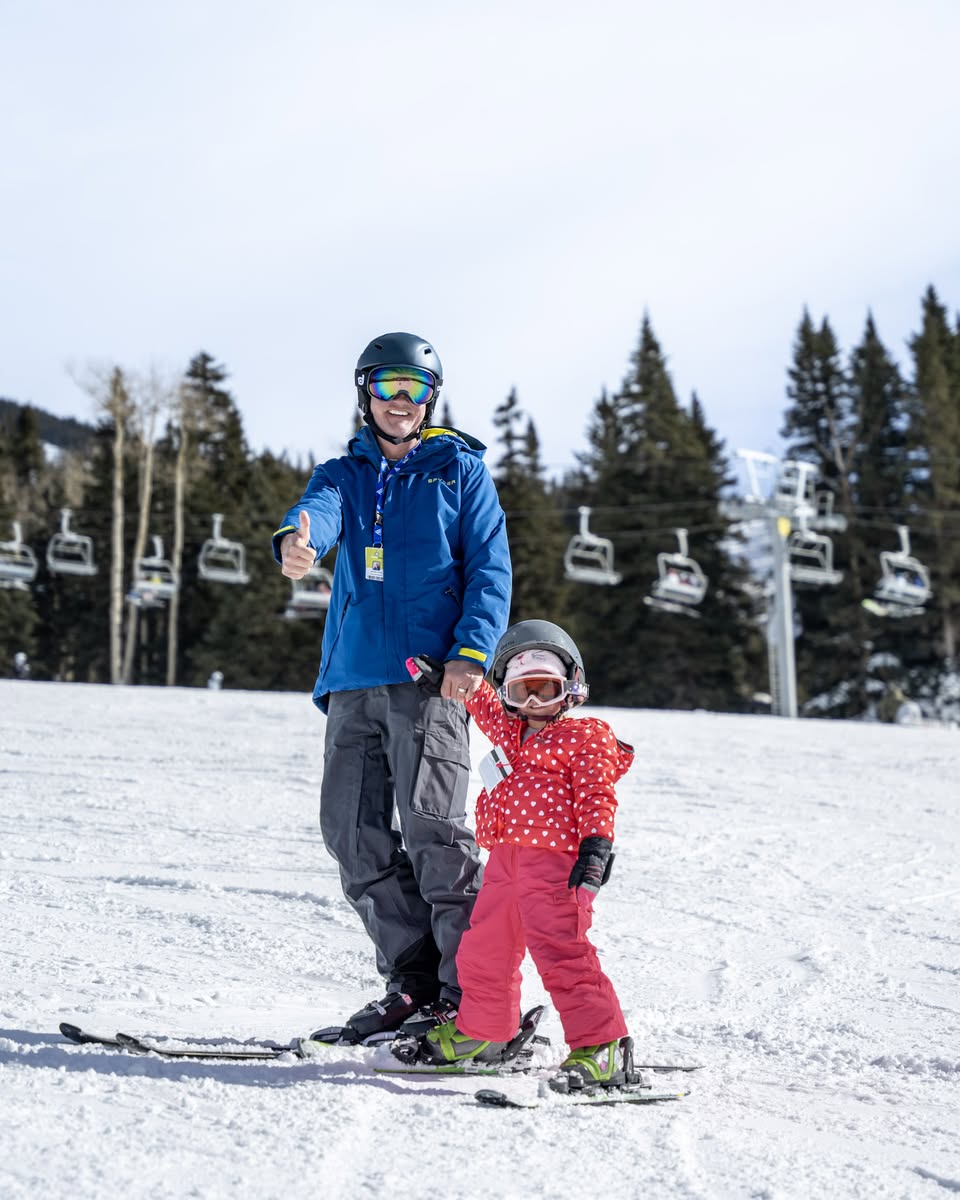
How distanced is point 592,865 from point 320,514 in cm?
112

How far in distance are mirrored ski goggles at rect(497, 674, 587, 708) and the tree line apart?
2898 centimetres

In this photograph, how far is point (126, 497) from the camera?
47969 mm

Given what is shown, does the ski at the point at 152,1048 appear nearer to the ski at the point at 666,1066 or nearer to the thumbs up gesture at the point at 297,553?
the ski at the point at 666,1066

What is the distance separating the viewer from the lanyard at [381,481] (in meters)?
3.12

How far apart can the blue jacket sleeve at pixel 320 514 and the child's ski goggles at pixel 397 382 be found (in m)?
0.26

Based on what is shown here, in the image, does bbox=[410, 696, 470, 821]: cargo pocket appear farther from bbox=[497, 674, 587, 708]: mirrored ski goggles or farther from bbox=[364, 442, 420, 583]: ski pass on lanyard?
bbox=[364, 442, 420, 583]: ski pass on lanyard

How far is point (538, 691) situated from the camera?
2992 mm

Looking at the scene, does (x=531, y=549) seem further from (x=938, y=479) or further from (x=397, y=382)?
(x=397, y=382)

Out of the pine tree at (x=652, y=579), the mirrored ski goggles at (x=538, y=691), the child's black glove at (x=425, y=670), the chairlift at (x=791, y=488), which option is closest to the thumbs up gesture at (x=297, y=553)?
the child's black glove at (x=425, y=670)

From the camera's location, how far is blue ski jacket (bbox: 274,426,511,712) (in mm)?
3018

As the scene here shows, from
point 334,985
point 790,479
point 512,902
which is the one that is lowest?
point 334,985

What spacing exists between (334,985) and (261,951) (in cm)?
42

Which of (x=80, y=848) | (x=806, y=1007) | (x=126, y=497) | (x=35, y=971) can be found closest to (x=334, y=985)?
(x=35, y=971)

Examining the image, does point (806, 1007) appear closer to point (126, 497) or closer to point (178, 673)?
point (178, 673)
